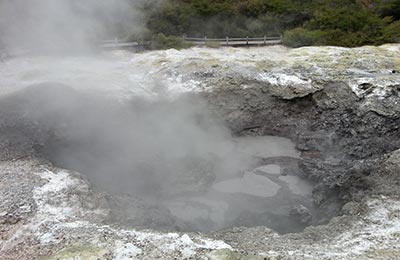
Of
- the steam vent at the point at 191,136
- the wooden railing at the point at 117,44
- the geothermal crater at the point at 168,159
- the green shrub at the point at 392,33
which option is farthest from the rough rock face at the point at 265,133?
the green shrub at the point at 392,33

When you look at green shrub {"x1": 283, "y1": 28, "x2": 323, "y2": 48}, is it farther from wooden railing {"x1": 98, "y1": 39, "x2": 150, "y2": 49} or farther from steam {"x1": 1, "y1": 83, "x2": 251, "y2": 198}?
steam {"x1": 1, "y1": 83, "x2": 251, "y2": 198}

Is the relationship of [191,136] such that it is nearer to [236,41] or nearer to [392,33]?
[236,41]

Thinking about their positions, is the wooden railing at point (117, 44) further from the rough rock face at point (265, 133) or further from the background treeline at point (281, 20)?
→ the rough rock face at point (265, 133)

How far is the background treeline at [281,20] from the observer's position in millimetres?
15984

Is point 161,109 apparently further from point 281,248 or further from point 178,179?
point 281,248

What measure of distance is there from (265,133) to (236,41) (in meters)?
5.64

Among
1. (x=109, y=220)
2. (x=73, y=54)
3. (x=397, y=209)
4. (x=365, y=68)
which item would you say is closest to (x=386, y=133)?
(x=365, y=68)

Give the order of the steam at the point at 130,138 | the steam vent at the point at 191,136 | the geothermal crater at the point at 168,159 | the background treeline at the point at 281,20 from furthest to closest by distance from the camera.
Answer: the background treeline at the point at 281,20, the steam at the point at 130,138, the geothermal crater at the point at 168,159, the steam vent at the point at 191,136

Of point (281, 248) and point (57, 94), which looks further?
point (57, 94)

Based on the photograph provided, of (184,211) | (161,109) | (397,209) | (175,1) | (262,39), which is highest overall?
(175,1)

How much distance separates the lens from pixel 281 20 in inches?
707

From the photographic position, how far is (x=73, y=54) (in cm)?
1420

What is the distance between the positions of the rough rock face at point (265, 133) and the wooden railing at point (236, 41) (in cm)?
81

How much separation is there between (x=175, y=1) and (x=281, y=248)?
13.9m
